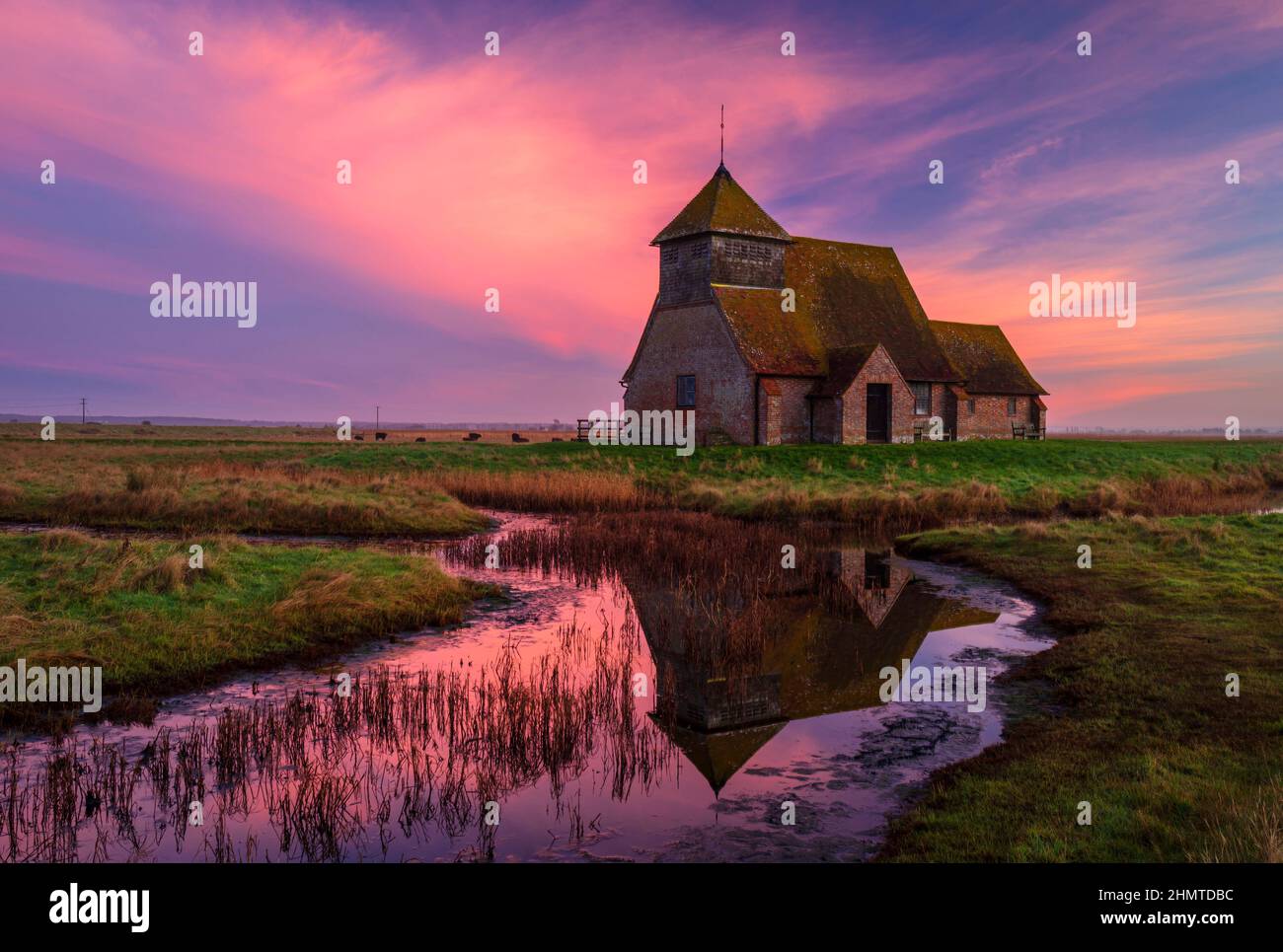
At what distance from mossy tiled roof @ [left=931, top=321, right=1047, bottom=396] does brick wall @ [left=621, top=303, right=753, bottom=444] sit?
15.9m

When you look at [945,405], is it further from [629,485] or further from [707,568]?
[707,568]

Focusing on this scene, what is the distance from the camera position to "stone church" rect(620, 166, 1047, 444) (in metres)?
41.1

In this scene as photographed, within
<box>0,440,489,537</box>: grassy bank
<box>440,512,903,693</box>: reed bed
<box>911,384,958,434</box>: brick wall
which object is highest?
<box>911,384,958,434</box>: brick wall

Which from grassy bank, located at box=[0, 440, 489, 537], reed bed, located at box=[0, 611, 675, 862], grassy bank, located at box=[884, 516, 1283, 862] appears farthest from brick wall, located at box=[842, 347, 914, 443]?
reed bed, located at box=[0, 611, 675, 862]

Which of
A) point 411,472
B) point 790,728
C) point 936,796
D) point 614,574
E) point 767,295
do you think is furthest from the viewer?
point 767,295

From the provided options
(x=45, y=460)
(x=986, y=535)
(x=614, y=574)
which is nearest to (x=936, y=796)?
(x=614, y=574)

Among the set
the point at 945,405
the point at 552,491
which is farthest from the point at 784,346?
the point at 552,491

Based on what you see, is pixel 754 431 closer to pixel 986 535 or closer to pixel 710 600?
pixel 986 535

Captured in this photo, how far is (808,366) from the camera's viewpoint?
137 feet

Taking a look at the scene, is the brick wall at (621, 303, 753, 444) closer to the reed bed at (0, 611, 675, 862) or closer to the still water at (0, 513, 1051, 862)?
the still water at (0, 513, 1051, 862)

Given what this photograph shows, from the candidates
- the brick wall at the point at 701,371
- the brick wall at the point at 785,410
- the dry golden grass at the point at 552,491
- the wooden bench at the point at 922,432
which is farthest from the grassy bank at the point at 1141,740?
the wooden bench at the point at 922,432

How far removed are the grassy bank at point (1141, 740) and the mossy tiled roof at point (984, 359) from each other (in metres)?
33.9

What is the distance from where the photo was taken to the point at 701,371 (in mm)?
42500
